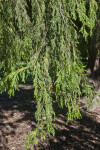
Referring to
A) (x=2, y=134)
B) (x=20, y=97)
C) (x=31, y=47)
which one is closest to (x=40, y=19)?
(x=31, y=47)

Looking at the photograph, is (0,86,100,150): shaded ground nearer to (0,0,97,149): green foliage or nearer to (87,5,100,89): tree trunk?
(87,5,100,89): tree trunk

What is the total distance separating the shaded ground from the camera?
174 inches

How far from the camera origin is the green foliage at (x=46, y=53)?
201cm

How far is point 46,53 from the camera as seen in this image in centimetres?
217

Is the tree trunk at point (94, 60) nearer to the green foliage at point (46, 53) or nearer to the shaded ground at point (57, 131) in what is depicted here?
the shaded ground at point (57, 131)

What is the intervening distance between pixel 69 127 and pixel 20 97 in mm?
3492

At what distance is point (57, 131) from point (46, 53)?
339 cm

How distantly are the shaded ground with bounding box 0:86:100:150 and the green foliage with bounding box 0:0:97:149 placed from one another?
236cm

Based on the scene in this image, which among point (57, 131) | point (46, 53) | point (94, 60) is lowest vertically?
point (57, 131)

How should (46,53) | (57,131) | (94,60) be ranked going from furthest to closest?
(94,60) < (57,131) < (46,53)

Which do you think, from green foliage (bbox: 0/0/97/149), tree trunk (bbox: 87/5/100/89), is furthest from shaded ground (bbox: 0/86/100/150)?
green foliage (bbox: 0/0/97/149)

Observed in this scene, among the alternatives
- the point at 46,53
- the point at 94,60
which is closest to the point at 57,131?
the point at 94,60

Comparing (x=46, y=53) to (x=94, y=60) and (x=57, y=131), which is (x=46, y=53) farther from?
(x=94, y=60)

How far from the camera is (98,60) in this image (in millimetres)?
6176
